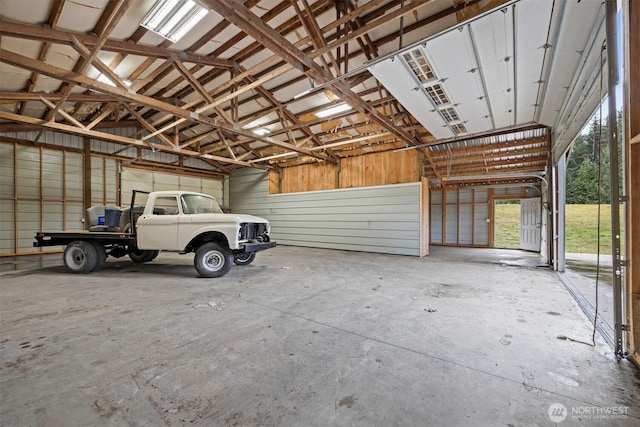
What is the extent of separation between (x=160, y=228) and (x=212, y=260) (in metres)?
1.24

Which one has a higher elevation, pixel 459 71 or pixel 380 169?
pixel 459 71

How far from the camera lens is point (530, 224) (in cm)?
1048

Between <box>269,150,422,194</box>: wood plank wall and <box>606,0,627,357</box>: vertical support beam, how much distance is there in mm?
6293

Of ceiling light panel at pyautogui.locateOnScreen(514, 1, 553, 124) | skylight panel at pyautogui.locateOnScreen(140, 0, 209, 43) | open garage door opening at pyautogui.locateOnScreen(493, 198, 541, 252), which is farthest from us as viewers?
open garage door opening at pyautogui.locateOnScreen(493, 198, 541, 252)

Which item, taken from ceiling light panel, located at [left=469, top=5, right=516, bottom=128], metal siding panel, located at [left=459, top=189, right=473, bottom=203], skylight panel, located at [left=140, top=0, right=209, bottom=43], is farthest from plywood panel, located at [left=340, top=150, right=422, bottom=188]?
skylight panel, located at [left=140, top=0, right=209, bottom=43]

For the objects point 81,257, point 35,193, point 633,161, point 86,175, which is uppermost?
point 86,175

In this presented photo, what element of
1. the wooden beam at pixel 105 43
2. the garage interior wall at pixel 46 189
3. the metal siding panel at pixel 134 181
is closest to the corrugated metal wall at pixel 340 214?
the metal siding panel at pixel 134 181

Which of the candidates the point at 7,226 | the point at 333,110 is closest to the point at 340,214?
the point at 333,110

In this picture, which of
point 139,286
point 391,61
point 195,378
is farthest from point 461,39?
point 139,286

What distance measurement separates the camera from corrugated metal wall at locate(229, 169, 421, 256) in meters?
8.60

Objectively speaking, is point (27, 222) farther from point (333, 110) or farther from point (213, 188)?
point (333, 110)

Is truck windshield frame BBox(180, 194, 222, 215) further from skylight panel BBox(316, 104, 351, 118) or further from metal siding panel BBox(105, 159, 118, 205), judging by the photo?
metal siding panel BBox(105, 159, 118, 205)

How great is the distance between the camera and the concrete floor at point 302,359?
156 cm

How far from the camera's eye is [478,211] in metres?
11.8
